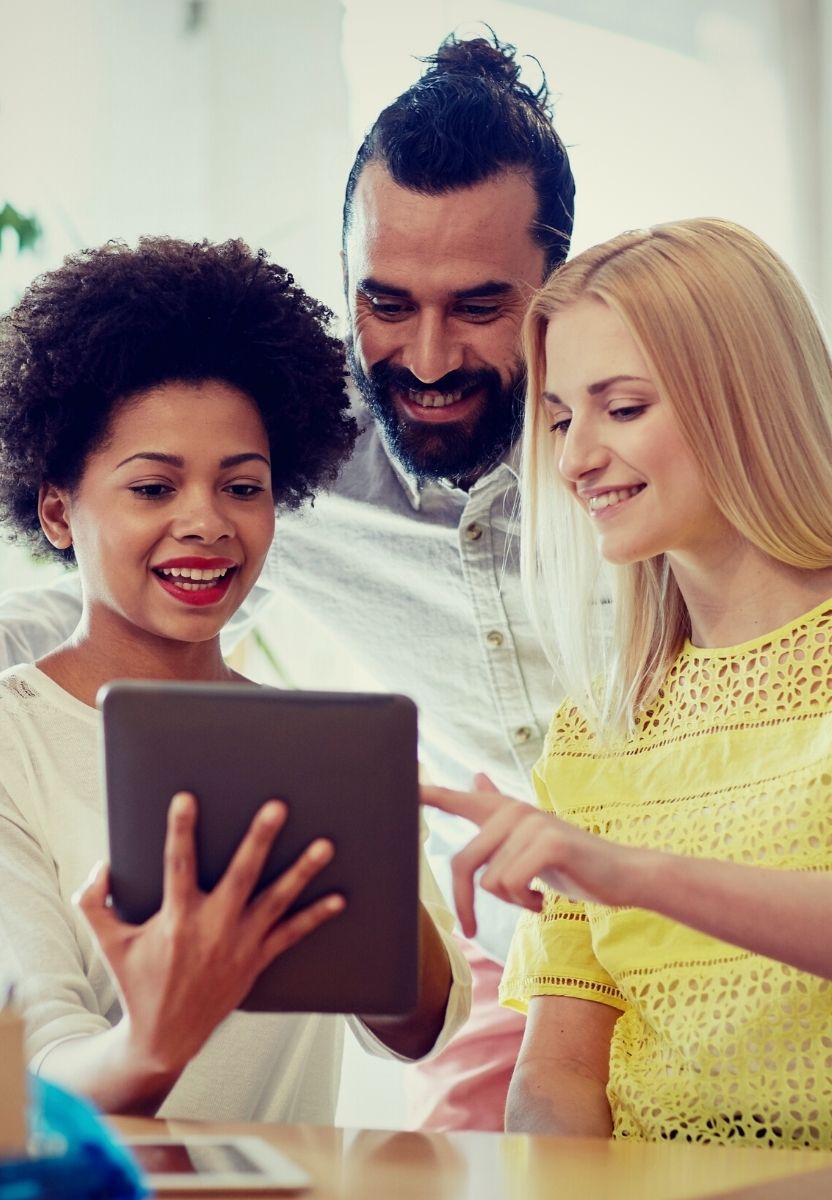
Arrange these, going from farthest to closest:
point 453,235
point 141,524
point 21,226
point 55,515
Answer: point 21,226 < point 453,235 < point 55,515 < point 141,524

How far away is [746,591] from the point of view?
150 cm

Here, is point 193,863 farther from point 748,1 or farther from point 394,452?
point 748,1

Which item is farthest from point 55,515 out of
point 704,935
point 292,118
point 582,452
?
point 292,118

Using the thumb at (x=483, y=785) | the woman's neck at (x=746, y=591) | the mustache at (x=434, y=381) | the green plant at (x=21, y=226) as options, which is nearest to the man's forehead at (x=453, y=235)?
the mustache at (x=434, y=381)

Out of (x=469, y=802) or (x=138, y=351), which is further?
(x=138, y=351)

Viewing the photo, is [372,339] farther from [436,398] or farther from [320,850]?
[320,850]

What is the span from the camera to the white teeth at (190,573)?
148cm

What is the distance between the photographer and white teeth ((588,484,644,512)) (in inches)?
57.9

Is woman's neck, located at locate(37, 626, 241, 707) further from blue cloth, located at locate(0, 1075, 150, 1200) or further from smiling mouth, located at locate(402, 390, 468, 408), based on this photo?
blue cloth, located at locate(0, 1075, 150, 1200)

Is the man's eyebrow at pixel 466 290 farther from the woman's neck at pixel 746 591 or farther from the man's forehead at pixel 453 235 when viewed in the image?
the woman's neck at pixel 746 591

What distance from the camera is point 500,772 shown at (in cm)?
209

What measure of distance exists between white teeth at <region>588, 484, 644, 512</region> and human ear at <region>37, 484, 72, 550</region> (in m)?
0.55

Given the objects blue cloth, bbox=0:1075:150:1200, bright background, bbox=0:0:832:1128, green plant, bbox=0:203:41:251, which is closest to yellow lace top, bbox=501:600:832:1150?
blue cloth, bbox=0:1075:150:1200

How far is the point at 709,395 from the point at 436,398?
63 cm
